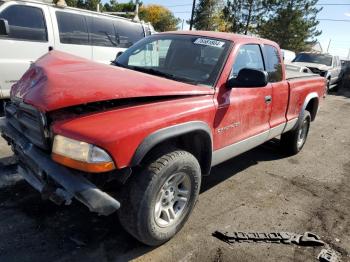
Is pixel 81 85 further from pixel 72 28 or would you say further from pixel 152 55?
pixel 72 28

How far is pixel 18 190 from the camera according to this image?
12.4ft

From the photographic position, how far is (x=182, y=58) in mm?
3834

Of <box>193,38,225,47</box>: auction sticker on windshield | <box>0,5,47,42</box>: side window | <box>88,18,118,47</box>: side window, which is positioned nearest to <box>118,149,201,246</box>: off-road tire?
<box>193,38,225,47</box>: auction sticker on windshield

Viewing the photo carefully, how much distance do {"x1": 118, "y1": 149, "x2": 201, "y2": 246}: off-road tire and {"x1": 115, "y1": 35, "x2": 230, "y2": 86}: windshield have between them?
0.95m

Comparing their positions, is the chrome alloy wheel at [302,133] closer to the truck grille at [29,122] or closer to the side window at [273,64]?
the side window at [273,64]

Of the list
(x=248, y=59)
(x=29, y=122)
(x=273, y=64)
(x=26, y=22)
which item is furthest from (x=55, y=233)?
(x=26, y=22)

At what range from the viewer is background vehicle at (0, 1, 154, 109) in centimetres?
620

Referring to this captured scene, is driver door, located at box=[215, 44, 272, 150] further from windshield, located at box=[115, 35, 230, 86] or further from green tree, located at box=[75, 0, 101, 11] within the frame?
green tree, located at box=[75, 0, 101, 11]

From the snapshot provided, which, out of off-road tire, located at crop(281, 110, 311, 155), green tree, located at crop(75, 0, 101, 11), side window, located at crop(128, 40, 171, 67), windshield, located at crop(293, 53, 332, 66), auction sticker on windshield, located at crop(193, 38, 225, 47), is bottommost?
off-road tire, located at crop(281, 110, 311, 155)

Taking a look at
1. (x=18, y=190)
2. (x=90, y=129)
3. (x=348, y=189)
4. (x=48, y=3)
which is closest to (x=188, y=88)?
(x=90, y=129)

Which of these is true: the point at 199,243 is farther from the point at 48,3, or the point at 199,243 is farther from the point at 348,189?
the point at 48,3

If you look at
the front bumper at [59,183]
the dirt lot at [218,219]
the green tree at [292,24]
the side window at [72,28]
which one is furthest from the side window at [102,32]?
the green tree at [292,24]

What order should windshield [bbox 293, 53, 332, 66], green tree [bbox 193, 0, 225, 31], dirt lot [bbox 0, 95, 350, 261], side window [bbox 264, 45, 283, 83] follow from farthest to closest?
green tree [bbox 193, 0, 225, 31]
windshield [bbox 293, 53, 332, 66]
side window [bbox 264, 45, 283, 83]
dirt lot [bbox 0, 95, 350, 261]

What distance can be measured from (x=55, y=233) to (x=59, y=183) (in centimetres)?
89
